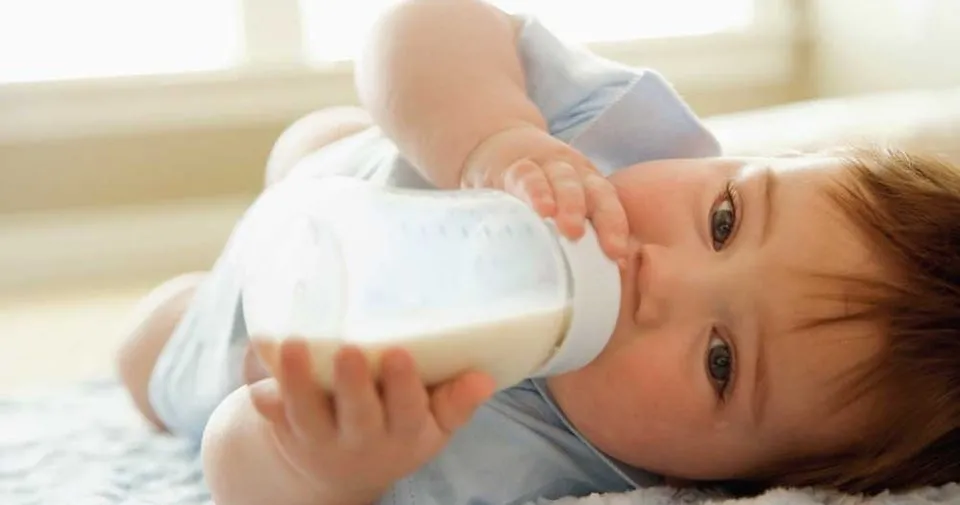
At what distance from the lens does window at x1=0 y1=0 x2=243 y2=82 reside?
1.82 m

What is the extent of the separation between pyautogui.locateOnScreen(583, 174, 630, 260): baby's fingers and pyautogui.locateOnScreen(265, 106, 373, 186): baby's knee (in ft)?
1.92

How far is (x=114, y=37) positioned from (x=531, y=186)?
1363 mm

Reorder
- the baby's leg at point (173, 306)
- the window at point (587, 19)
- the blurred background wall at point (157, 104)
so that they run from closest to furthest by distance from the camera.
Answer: the baby's leg at point (173, 306)
the blurred background wall at point (157, 104)
the window at point (587, 19)

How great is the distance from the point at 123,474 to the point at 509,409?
312mm

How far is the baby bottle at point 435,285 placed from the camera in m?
0.57

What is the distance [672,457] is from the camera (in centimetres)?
79

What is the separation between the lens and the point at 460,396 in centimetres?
57

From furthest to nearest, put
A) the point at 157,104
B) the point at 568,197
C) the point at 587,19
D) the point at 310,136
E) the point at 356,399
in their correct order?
the point at 587,19
the point at 157,104
the point at 310,136
the point at 568,197
the point at 356,399

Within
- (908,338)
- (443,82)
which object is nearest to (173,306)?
(443,82)

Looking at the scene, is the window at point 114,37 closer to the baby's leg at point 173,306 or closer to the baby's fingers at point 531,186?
the baby's leg at point 173,306

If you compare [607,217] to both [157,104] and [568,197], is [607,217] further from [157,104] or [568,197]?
[157,104]

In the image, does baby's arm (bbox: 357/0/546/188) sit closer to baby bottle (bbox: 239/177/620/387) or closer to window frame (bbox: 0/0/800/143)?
baby bottle (bbox: 239/177/620/387)

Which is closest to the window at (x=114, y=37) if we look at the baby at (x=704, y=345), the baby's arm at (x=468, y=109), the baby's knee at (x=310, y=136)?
the baby's knee at (x=310, y=136)

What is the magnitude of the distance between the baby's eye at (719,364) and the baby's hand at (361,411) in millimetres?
207
